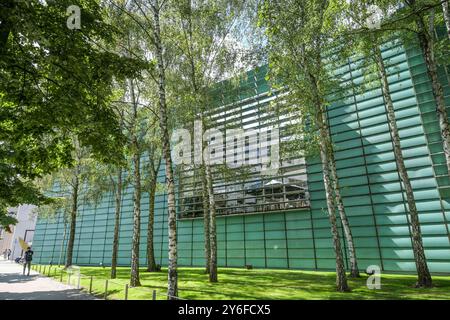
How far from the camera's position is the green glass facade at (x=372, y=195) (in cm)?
1894

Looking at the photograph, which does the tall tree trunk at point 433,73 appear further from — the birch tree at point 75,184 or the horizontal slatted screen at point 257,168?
the birch tree at point 75,184

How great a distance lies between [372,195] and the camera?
21.0m

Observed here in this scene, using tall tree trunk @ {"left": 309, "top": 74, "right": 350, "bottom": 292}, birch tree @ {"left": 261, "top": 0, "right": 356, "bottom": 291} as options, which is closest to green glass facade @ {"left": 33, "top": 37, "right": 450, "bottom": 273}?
birch tree @ {"left": 261, "top": 0, "right": 356, "bottom": 291}

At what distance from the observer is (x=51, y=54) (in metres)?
8.18

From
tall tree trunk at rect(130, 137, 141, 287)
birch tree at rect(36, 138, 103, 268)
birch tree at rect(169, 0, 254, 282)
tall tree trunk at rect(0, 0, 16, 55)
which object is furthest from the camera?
birch tree at rect(36, 138, 103, 268)

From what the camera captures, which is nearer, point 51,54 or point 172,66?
point 51,54

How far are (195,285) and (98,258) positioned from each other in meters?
31.9

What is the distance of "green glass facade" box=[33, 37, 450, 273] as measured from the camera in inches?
746

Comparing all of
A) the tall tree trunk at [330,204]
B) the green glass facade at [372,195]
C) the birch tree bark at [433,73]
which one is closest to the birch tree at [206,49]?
the green glass facade at [372,195]

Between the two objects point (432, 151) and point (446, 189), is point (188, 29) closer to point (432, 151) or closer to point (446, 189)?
point (432, 151)

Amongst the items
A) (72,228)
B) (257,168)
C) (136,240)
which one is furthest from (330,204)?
(72,228)

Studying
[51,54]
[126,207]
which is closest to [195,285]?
[51,54]

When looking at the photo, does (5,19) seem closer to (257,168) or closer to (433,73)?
(433,73)

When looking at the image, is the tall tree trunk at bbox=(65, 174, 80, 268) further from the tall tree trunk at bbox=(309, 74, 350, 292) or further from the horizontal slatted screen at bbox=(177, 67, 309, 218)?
the tall tree trunk at bbox=(309, 74, 350, 292)
